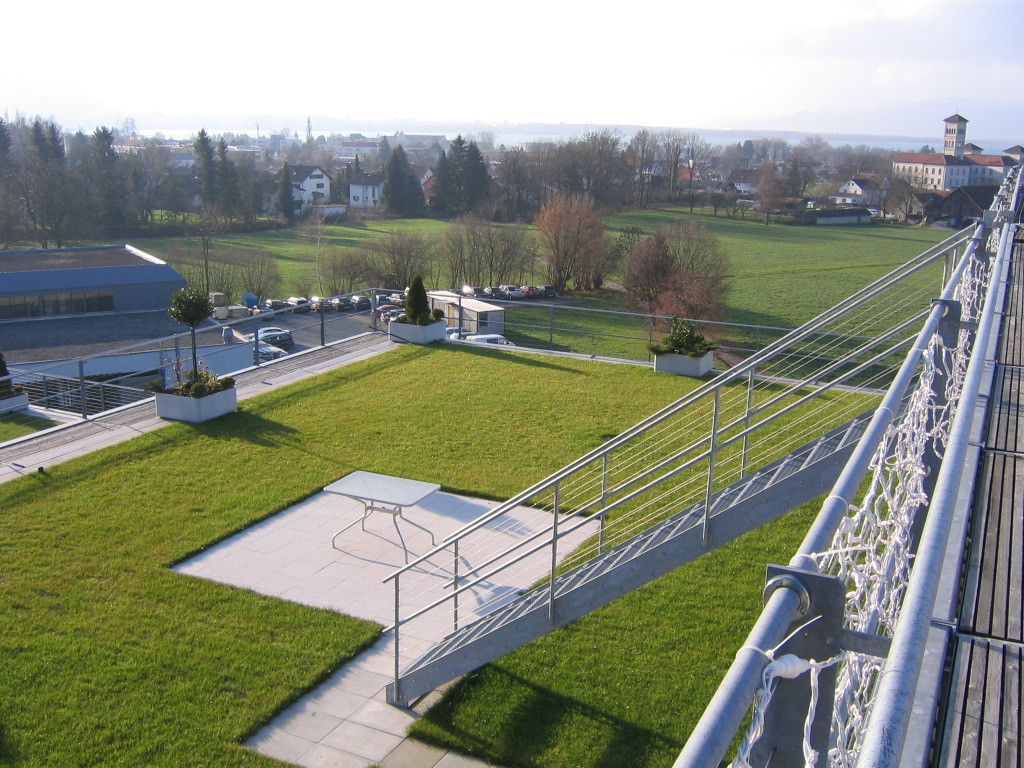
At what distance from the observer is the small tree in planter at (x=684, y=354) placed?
15.3 m

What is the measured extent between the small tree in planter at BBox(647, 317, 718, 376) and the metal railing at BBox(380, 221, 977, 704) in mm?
1173

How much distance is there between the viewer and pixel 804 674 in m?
1.95

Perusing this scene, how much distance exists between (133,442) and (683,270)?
3136 centimetres

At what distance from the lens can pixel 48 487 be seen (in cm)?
1037

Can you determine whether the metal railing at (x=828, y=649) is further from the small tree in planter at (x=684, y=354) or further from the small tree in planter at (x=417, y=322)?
the small tree in planter at (x=417, y=322)

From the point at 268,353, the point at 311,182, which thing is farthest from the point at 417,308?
the point at 311,182

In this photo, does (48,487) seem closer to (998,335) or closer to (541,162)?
(998,335)

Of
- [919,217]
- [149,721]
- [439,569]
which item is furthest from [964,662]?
[919,217]

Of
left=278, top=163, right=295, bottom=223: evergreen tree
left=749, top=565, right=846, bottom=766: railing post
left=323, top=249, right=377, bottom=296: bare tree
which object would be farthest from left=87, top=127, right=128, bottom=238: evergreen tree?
left=749, top=565, right=846, bottom=766: railing post

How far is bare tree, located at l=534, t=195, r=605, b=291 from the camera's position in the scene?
48594mm

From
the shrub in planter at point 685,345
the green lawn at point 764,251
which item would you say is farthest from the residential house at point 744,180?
the shrub in planter at point 685,345

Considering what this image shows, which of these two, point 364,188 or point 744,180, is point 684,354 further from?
point 744,180

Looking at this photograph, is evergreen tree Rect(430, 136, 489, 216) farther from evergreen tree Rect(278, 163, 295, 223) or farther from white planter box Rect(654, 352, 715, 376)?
white planter box Rect(654, 352, 715, 376)

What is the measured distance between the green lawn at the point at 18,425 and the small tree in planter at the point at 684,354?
9.87 metres
